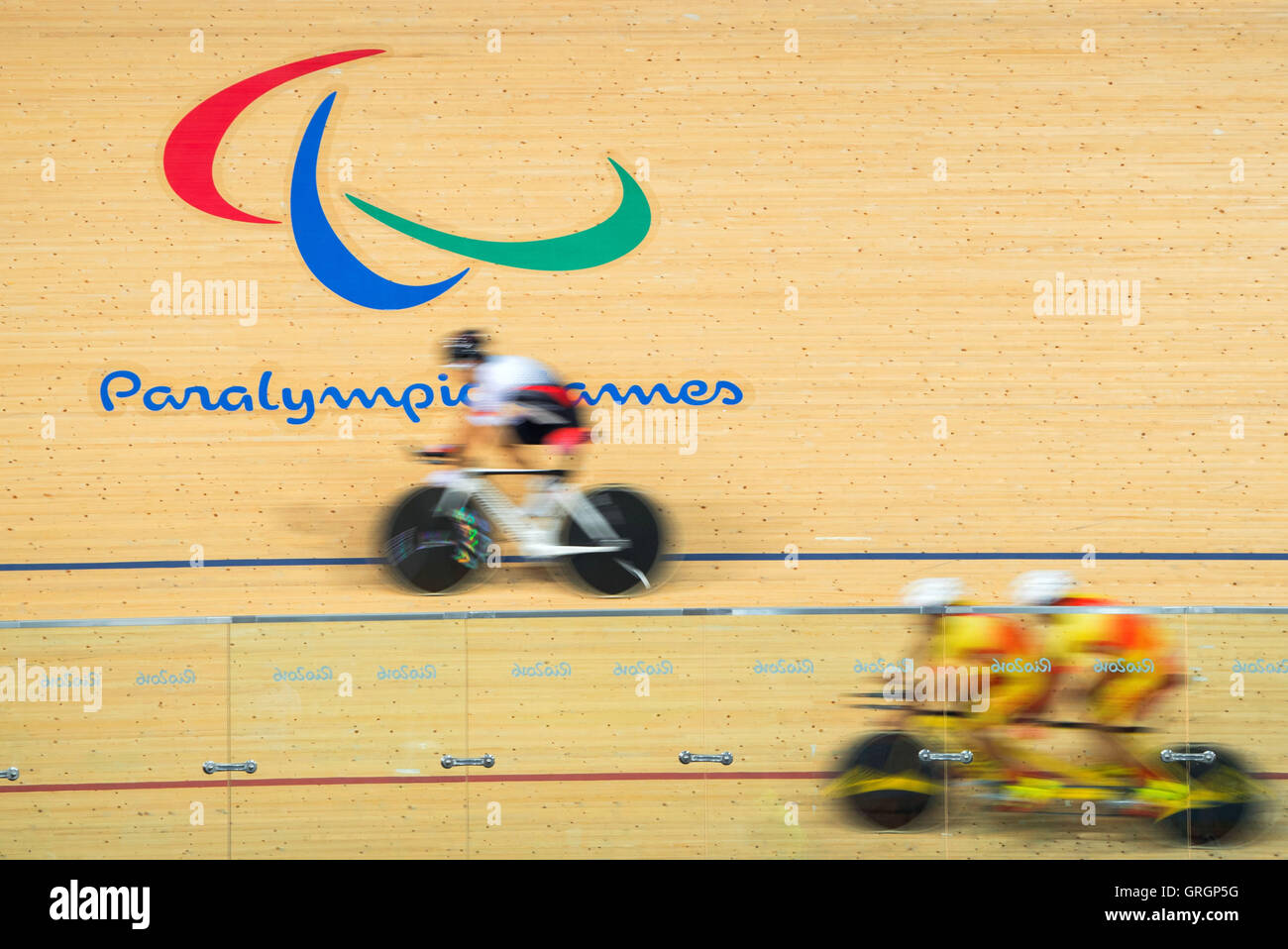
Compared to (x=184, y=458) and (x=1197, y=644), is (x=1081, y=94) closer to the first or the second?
(x=1197, y=644)

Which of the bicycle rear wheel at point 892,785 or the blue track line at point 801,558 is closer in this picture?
the bicycle rear wheel at point 892,785

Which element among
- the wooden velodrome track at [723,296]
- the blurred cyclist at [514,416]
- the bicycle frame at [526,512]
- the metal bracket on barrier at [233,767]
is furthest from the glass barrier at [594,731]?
the blurred cyclist at [514,416]

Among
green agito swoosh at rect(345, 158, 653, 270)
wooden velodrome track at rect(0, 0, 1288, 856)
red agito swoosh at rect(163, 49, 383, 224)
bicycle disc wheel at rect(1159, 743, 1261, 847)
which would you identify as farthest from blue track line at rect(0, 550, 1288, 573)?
red agito swoosh at rect(163, 49, 383, 224)

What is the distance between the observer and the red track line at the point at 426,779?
6.53 meters

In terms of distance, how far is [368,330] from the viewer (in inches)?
264

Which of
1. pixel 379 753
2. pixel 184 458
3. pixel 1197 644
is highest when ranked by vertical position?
pixel 184 458

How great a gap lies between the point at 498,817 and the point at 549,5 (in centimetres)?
545

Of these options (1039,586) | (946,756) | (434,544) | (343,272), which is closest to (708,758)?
(946,756)

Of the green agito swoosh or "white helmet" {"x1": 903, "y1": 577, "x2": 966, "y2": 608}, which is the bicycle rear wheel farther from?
the green agito swoosh

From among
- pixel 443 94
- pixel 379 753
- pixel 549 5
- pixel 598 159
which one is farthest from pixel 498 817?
pixel 549 5

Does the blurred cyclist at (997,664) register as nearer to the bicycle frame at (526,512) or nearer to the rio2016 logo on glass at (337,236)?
the bicycle frame at (526,512)

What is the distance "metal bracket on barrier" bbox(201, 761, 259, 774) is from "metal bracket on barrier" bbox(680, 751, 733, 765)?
9.18 feet

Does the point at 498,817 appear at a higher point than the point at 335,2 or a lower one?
lower

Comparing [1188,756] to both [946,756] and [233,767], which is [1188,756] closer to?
[946,756]
